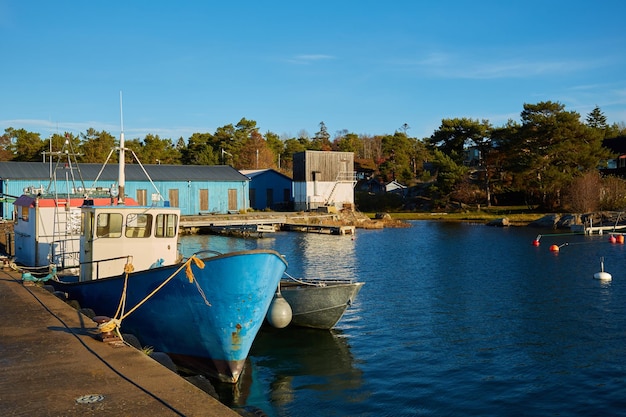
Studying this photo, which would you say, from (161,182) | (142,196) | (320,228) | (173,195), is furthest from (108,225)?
(320,228)

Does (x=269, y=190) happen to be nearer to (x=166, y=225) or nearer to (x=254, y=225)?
(x=254, y=225)

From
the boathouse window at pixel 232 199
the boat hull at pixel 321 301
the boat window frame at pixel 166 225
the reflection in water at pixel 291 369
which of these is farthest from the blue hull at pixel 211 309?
the boathouse window at pixel 232 199

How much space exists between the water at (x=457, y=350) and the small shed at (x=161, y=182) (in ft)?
90.4

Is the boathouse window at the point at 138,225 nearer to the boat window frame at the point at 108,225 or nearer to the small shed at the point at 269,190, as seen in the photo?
the boat window frame at the point at 108,225

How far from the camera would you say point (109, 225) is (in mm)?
16672

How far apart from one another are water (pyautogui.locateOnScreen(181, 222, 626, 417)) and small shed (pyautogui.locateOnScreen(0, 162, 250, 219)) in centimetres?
2754

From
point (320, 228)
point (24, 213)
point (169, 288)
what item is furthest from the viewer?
point (320, 228)

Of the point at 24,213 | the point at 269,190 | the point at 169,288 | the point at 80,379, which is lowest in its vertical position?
the point at 80,379

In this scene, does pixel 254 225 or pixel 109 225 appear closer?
pixel 109 225

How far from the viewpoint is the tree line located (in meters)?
69.4

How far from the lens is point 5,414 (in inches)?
316

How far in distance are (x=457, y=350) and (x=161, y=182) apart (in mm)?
44601

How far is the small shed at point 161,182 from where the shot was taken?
5072 cm

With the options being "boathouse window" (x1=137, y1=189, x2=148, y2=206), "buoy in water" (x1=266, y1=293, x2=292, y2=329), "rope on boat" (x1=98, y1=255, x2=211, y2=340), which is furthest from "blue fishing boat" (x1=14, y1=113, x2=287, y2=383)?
"boathouse window" (x1=137, y1=189, x2=148, y2=206)
